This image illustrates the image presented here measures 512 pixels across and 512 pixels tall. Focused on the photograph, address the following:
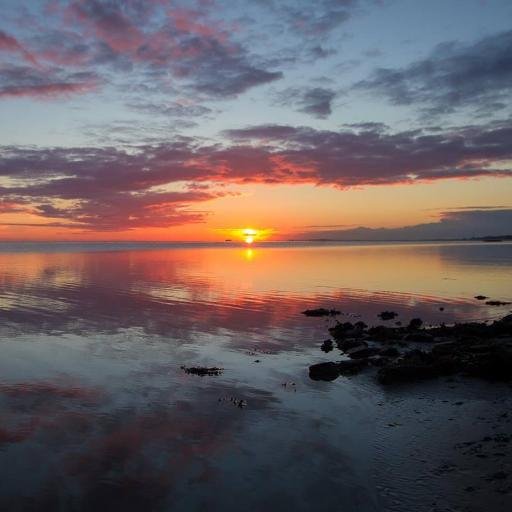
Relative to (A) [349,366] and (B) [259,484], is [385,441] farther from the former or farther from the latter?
(A) [349,366]

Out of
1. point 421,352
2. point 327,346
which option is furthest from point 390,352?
point 327,346

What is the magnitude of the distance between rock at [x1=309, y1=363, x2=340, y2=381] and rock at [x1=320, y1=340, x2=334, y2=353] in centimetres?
462

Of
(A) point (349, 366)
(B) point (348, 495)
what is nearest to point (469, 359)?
(A) point (349, 366)

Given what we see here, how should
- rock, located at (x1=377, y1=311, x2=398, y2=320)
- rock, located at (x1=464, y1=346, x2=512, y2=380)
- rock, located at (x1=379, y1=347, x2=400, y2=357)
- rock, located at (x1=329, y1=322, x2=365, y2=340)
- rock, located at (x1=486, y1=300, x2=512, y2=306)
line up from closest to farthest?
rock, located at (x1=464, y1=346, x2=512, y2=380)
rock, located at (x1=379, y1=347, x2=400, y2=357)
rock, located at (x1=329, y1=322, x2=365, y2=340)
rock, located at (x1=377, y1=311, x2=398, y2=320)
rock, located at (x1=486, y1=300, x2=512, y2=306)

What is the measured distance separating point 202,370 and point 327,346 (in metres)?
8.20

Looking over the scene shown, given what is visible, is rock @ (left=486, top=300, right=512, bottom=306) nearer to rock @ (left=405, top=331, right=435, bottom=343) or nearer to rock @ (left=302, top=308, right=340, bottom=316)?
rock @ (left=302, top=308, right=340, bottom=316)

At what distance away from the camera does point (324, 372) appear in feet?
70.1

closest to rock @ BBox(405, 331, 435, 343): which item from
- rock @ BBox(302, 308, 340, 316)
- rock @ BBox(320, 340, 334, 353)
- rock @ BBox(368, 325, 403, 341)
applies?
rock @ BBox(368, 325, 403, 341)

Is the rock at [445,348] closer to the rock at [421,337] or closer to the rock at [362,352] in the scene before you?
the rock at [421,337]

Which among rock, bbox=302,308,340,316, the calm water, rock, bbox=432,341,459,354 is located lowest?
the calm water

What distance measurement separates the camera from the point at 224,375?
21.5 meters

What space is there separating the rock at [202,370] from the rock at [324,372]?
4.20 m

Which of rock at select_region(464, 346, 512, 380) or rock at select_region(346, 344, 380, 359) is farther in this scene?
rock at select_region(346, 344, 380, 359)

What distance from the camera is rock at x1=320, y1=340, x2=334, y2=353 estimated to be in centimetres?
2665
